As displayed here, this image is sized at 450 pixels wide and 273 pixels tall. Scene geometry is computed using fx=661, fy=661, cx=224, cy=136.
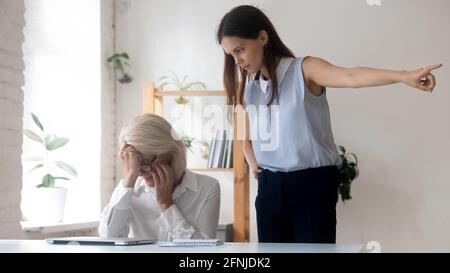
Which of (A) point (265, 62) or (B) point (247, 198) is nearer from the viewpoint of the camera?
Answer: (A) point (265, 62)

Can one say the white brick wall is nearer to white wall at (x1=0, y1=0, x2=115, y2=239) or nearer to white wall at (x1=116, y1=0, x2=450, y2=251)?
white wall at (x1=0, y1=0, x2=115, y2=239)

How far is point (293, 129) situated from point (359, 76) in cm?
18

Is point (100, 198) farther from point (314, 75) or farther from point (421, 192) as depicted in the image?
point (314, 75)

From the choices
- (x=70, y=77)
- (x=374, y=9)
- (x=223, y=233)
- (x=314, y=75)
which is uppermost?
(x=374, y=9)

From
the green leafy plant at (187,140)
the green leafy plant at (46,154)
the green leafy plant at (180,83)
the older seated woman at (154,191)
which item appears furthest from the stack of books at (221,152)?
the older seated woman at (154,191)

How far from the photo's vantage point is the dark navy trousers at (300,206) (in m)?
1.36

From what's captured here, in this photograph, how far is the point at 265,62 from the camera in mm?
1463

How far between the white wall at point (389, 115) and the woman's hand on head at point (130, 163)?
4.96 ft

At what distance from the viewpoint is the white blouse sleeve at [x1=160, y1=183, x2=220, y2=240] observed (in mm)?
1535

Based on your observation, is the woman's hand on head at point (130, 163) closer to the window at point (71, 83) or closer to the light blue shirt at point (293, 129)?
the light blue shirt at point (293, 129)
